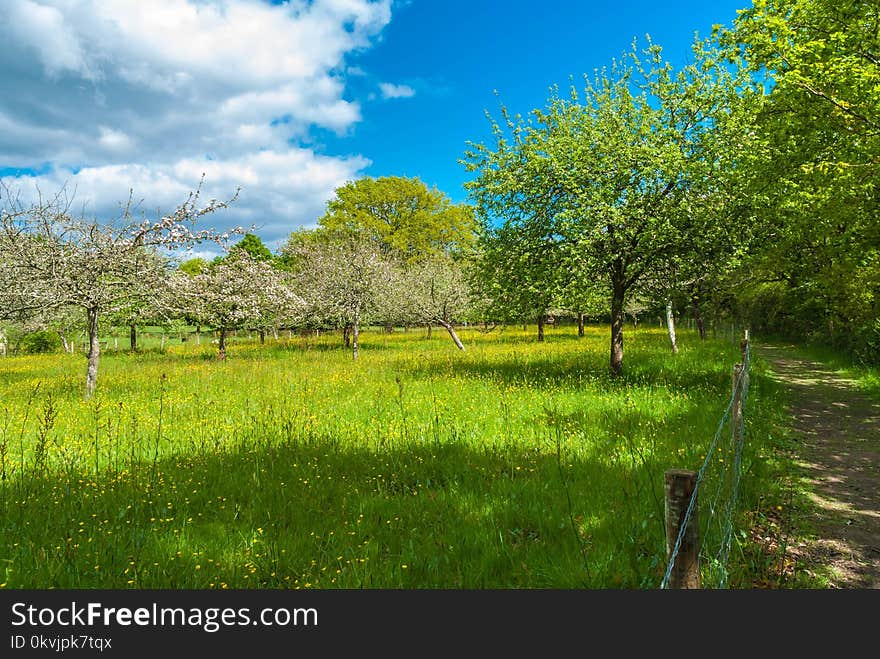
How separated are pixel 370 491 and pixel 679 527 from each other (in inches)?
165

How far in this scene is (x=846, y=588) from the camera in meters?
4.39

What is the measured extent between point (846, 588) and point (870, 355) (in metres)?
20.1

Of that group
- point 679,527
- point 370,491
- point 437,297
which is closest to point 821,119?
point 679,527

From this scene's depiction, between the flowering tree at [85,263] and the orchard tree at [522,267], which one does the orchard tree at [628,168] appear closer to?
the orchard tree at [522,267]

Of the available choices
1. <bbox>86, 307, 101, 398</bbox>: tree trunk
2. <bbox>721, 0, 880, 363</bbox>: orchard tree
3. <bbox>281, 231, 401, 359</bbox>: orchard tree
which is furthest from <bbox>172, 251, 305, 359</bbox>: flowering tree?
<bbox>721, 0, 880, 363</bbox>: orchard tree

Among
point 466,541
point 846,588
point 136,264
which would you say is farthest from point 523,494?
point 136,264

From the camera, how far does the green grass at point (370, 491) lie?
436 centimetres

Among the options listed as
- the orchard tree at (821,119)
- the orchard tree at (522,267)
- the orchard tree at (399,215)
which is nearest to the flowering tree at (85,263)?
the orchard tree at (522,267)

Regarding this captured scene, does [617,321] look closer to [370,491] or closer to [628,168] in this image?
[628,168]

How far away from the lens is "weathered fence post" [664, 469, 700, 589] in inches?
110

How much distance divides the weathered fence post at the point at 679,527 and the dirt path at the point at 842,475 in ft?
9.00

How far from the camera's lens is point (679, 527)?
2.85m

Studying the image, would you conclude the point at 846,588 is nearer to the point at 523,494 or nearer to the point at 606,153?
the point at 523,494

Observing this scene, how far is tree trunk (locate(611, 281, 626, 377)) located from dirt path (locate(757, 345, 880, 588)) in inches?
185
